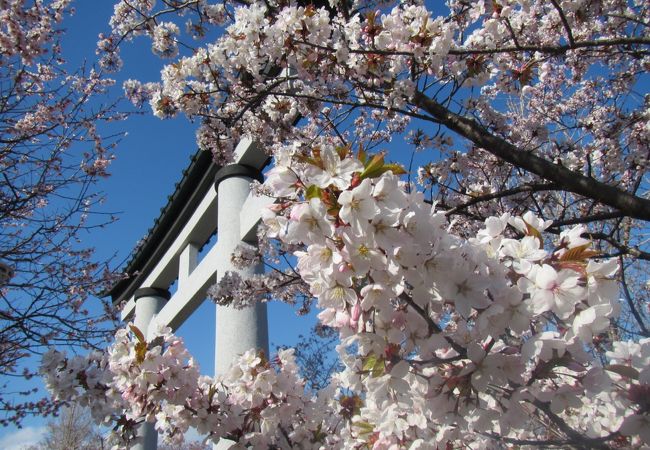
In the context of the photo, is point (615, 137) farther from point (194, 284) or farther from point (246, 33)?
point (194, 284)

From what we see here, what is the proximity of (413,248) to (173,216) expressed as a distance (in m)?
13.0

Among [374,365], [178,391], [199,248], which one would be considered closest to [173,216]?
[199,248]

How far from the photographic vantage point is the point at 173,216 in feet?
43.3

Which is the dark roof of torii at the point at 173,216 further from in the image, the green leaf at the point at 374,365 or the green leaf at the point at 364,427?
the green leaf at the point at 374,365

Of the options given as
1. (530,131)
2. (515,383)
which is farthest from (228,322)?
(515,383)

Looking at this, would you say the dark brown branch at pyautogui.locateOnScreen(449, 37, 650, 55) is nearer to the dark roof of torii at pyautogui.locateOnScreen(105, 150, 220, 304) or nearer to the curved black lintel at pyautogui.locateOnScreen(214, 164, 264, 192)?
the curved black lintel at pyautogui.locateOnScreen(214, 164, 264, 192)

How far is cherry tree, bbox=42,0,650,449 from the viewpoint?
1.17m

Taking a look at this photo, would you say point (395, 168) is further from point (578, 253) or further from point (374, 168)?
point (578, 253)

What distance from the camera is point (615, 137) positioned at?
15.1 ft

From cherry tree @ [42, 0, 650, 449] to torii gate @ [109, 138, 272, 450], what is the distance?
7.83ft

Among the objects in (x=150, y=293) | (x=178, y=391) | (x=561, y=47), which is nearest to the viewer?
(x=178, y=391)

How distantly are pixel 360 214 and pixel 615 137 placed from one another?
15.3 feet

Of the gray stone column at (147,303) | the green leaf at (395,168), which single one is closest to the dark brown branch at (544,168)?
the green leaf at (395,168)

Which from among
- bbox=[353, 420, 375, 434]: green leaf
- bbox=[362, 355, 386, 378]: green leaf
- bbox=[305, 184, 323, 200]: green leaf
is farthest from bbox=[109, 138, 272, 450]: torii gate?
bbox=[305, 184, 323, 200]: green leaf
